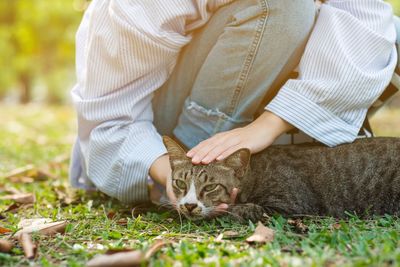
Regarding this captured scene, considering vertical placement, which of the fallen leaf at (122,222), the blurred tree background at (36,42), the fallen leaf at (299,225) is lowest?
the blurred tree background at (36,42)

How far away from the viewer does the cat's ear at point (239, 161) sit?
2.12 metres

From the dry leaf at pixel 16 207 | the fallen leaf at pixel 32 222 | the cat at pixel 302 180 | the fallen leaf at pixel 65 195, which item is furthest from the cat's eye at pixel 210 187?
the dry leaf at pixel 16 207

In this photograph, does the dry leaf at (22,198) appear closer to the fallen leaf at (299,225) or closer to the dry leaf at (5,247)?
the dry leaf at (5,247)

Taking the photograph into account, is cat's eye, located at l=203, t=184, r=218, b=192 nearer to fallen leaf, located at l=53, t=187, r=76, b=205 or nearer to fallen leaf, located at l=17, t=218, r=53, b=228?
fallen leaf, located at l=17, t=218, r=53, b=228

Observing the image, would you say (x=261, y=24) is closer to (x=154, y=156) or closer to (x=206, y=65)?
(x=206, y=65)

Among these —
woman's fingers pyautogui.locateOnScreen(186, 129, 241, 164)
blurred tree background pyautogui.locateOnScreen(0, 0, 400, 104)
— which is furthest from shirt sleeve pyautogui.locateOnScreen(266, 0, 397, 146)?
blurred tree background pyautogui.locateOnScreen(0, 0, 400, 104)

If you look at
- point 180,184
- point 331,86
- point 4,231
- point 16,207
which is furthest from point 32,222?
point 331,86

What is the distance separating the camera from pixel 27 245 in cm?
165

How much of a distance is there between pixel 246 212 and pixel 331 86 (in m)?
0.64

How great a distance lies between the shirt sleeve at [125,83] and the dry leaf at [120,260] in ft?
2.91

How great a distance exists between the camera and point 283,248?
1.57 m

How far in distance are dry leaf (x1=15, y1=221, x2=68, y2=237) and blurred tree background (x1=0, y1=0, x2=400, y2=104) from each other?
13182 mm

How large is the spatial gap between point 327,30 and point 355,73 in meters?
0.23

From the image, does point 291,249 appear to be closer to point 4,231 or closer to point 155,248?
point 155,248
